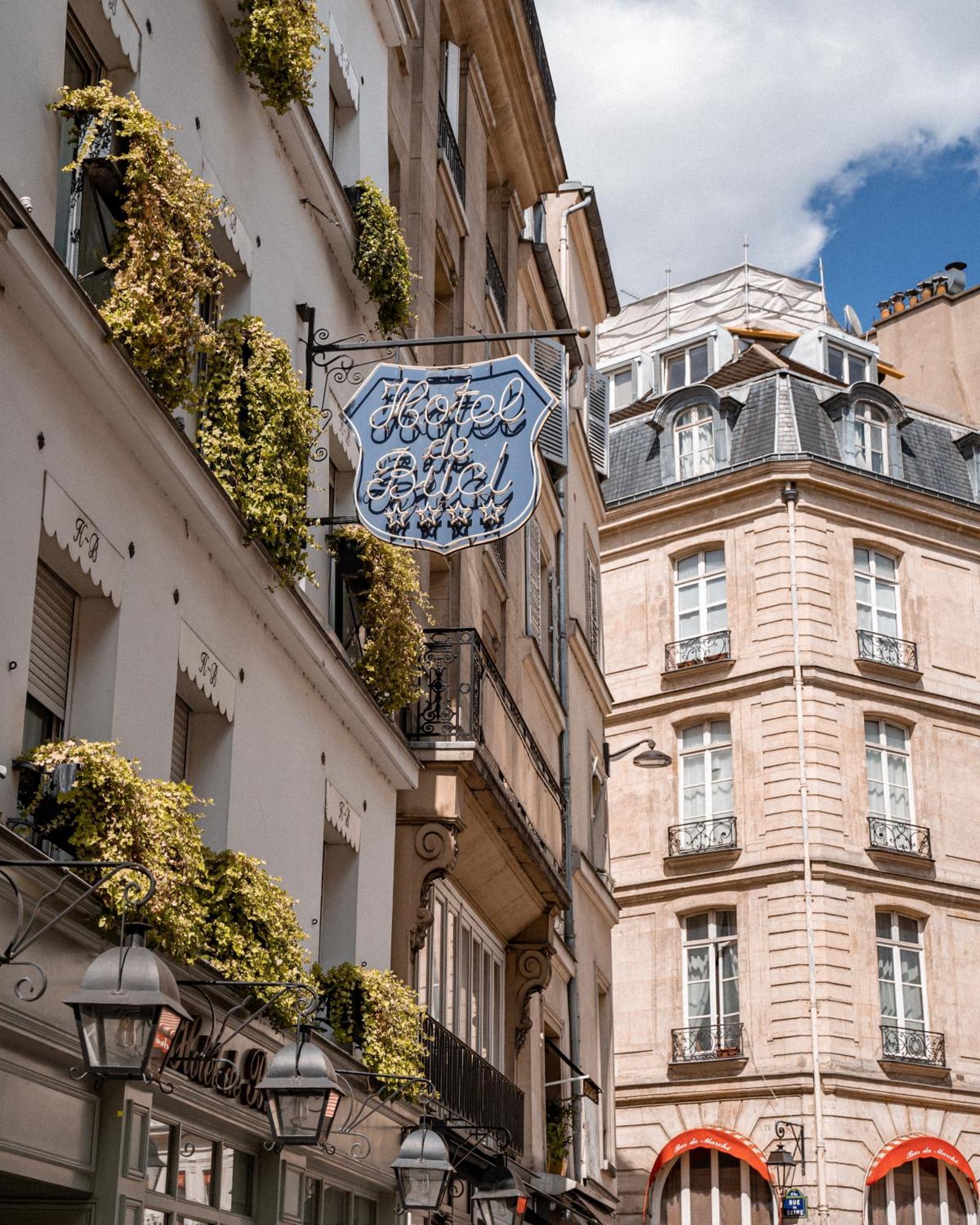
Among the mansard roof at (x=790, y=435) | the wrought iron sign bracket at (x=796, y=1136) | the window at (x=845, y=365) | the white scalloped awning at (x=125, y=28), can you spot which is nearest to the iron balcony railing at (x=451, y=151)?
the white scalloped awning at (x=125, y=28)

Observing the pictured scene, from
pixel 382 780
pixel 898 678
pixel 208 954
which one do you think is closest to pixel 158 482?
pixel 208 954

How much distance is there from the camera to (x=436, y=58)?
20172mm

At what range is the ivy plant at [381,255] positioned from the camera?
15.4 meters

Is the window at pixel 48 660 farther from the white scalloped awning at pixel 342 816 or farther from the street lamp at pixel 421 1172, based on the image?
the street lamp at pixel 421 1172

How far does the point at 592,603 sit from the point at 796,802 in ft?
23.1

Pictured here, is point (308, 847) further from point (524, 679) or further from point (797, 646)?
point (797, 646)

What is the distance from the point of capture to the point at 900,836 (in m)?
36.0

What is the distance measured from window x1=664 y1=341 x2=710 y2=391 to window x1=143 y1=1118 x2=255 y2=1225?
35.2 m

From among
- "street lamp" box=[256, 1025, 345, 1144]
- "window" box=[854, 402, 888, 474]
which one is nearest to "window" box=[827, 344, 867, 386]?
"window" box=[854, 402, 888, 474]

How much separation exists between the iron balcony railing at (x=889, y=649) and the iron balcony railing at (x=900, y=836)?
3.24 meters

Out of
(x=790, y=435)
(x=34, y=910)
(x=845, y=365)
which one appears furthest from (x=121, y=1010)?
(x=845, y=365)

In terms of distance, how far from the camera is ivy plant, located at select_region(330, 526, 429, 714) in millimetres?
14164

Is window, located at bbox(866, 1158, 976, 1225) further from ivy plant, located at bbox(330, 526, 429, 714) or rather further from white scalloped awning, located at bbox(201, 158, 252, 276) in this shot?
white scalloped awning, located at bbox(201, 158, 252, 276)

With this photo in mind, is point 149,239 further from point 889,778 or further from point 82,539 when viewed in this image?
point 889,778
